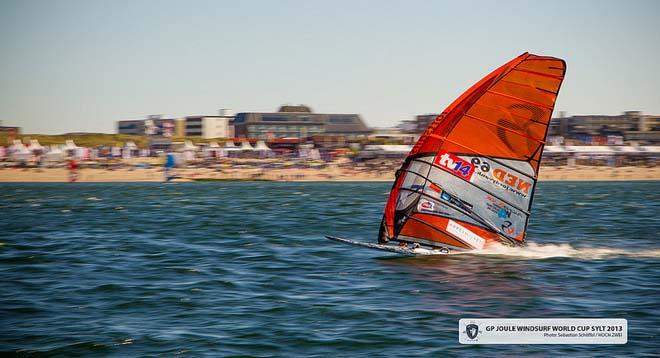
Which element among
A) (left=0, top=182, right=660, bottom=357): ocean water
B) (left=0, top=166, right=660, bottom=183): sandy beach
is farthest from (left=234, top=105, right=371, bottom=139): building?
(left=0, top=182, right=660, bottom=357): ocean water

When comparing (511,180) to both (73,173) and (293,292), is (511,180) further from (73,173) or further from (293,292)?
(73,173)

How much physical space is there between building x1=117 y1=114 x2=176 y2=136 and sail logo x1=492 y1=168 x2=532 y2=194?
6502 inches

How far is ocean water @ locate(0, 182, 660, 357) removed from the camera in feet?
39.4

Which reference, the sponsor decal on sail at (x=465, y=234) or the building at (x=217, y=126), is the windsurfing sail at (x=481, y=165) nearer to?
the sponsor decal on sail at (x=465, y=234)

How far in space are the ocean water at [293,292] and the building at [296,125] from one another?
117933mm

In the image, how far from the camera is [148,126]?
181 m

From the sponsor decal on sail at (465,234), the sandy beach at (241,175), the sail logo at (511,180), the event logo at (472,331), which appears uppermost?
the sail logo at (511,180)

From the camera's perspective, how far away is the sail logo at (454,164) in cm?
1895

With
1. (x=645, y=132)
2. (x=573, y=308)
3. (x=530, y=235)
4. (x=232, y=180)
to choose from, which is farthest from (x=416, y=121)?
(x=573, y=308)

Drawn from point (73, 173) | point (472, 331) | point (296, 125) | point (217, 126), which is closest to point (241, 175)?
point (73, 173)

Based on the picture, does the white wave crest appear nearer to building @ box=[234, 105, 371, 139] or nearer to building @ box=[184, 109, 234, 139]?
building @ box=[234, 105, 371, 139]

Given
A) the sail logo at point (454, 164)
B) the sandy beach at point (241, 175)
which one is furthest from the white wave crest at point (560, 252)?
the sandy beach at point (241, 175)

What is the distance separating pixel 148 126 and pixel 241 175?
92786 mm

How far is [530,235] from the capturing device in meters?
27.2
